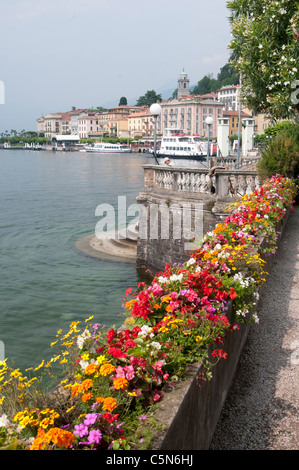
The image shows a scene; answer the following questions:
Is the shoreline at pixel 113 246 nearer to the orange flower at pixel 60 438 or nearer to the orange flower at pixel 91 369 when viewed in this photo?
the orange flower at pixel 91 369

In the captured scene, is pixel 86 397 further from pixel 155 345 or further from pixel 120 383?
pixel 155 345

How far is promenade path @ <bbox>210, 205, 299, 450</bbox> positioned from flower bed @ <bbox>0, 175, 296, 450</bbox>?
596mm

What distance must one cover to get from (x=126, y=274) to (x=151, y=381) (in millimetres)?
12927

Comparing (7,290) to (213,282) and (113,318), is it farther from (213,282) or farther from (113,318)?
(213,282)

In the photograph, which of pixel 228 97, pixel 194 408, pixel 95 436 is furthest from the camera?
pixel 228 97

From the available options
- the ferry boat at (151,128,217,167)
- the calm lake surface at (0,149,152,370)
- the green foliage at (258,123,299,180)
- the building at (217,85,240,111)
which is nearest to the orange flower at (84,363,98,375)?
the calm lake surface at (0,149,152,370)

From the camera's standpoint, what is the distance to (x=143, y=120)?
6107 inches

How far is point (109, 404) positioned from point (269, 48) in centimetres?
1346

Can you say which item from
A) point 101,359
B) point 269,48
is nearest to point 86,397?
point 101,359

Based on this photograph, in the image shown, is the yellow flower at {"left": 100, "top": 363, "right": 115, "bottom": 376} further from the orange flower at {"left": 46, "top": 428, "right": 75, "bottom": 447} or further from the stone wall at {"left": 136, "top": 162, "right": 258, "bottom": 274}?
the stone wall at {"left": 136, "top": 162, "right": 258, "bottom": 274}

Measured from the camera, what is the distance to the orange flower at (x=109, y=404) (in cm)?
250

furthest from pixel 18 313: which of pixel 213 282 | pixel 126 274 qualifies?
pixel 213 282

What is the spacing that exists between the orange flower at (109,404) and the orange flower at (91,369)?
0.32 metres

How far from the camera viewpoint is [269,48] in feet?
44.8
